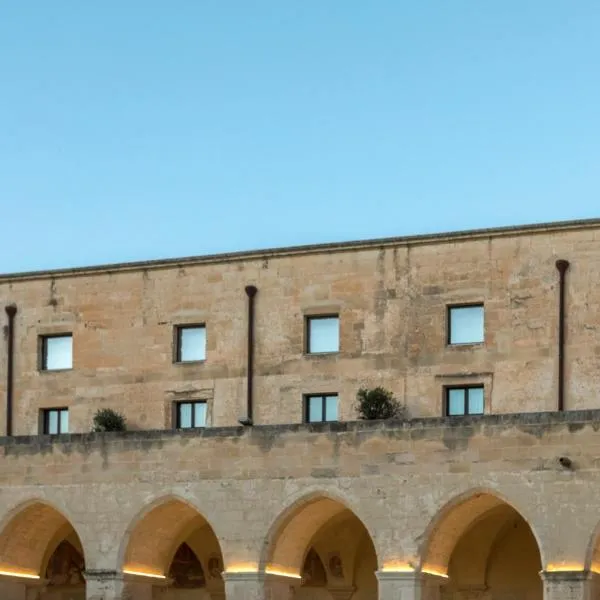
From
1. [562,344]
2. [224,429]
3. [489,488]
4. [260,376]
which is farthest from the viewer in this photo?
[260,376]

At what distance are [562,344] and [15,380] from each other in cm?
1653

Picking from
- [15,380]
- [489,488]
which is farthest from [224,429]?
[15,380]

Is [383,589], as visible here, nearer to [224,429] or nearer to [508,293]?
[224,429]

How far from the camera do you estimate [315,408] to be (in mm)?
53094

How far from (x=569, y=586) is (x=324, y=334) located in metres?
13.8

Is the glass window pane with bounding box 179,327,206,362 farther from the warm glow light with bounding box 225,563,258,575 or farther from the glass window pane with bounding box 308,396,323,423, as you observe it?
the warm glow light with bounding box 225,563,258,575

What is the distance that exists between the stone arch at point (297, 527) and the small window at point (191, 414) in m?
8.13

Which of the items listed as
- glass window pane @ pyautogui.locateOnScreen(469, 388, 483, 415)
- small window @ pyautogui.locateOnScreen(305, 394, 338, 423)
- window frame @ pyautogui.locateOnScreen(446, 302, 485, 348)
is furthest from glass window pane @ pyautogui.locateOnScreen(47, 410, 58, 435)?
glass window pane @ pyautogui.locateOnScreen(469, 388, 483, 415)

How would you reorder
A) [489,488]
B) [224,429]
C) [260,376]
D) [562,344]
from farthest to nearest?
1. [260,376]
2. [562,344]
3. [224,429]
4. [489,488]

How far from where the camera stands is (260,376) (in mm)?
53562

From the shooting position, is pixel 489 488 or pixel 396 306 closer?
pixel 489 488

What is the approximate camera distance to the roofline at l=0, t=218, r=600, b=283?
5072cm

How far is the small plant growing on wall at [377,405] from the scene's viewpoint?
50594 mm

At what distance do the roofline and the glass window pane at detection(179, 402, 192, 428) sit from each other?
4.07 meters
